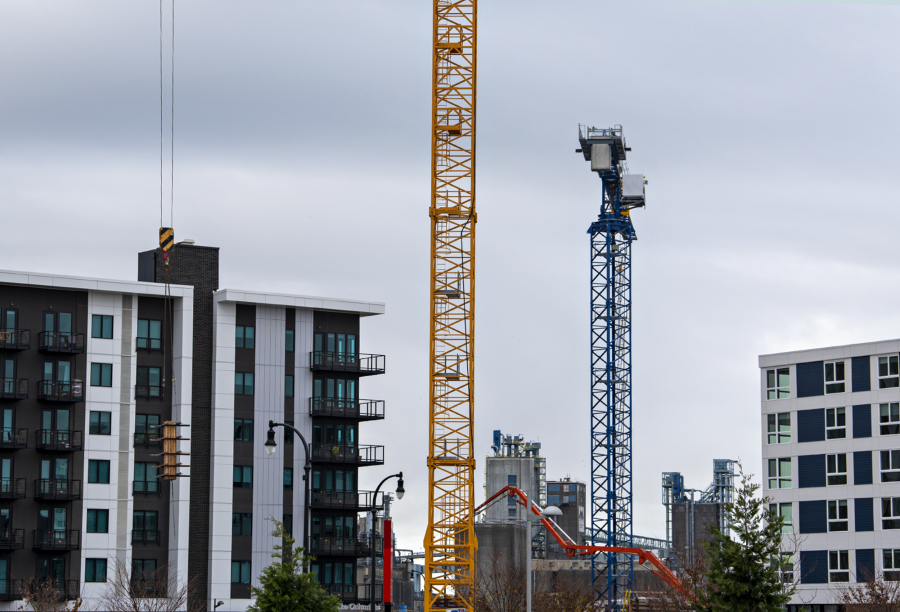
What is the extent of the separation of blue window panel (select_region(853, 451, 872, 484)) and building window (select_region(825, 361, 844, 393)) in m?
3.91

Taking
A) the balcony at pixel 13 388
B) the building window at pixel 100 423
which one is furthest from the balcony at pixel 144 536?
the balcony at pixel 13 388

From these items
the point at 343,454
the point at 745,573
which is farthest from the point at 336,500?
the point at 745,573

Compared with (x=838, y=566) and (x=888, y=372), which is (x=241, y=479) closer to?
(x=838, y=566)

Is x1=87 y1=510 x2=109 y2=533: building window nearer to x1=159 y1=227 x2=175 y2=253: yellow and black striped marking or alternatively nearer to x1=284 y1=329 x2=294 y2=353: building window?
x1=284 y1=329 x2=294 y2=353: building window

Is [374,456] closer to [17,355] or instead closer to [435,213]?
[435,213]

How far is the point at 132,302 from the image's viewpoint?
85875mm

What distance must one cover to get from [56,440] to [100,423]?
3.11m

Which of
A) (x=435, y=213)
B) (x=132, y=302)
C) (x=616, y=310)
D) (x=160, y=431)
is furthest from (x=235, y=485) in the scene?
(x=616, y=310)

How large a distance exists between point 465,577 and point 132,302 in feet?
90.3

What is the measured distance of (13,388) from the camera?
80938 millimetres

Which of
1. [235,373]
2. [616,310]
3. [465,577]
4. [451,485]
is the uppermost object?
[616,310]

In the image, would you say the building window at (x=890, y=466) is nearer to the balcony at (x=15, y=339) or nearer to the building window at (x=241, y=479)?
the building window at (x=241, y=479)

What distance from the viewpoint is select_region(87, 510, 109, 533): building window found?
82125mm

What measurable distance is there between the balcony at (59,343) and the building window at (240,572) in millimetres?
16338
